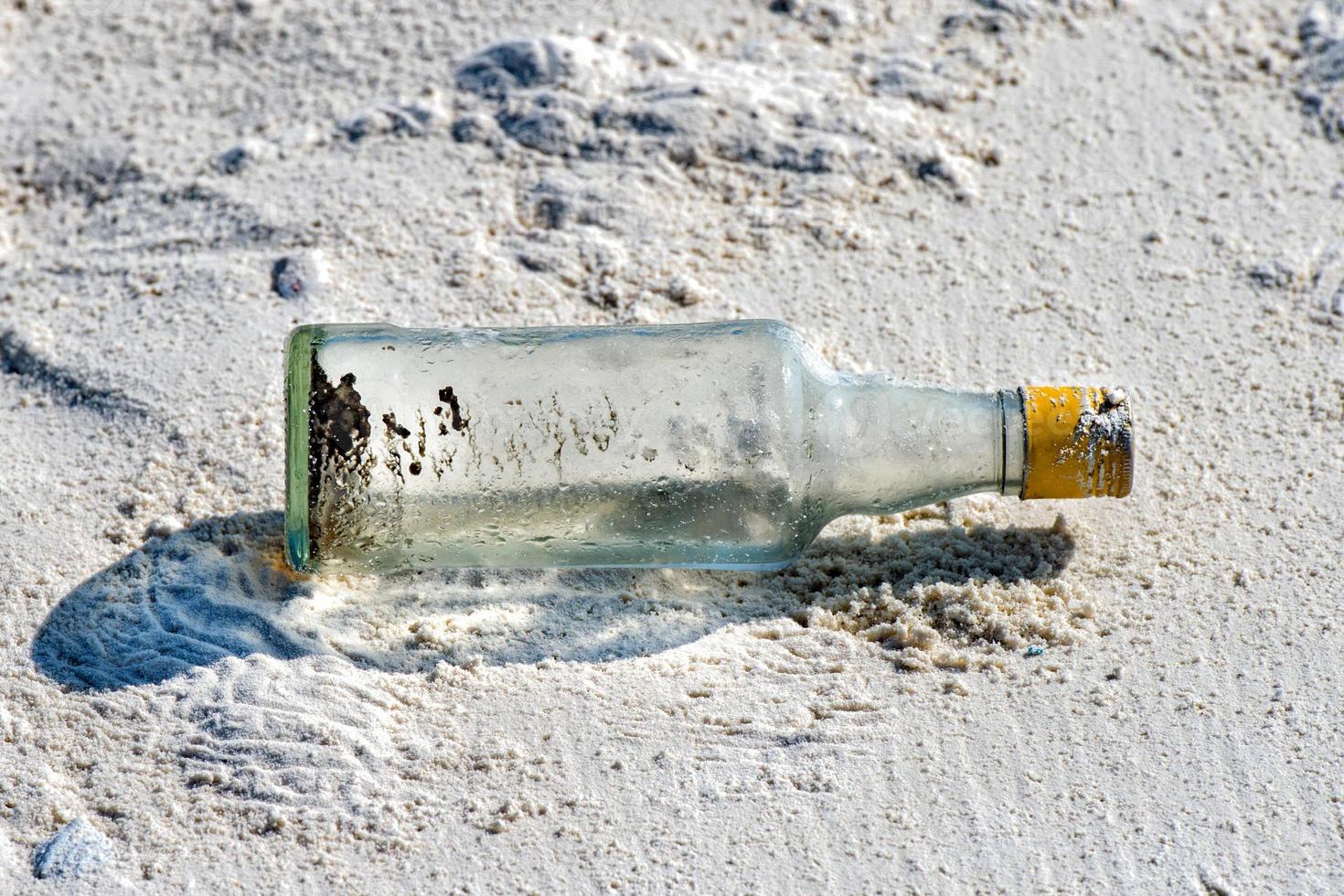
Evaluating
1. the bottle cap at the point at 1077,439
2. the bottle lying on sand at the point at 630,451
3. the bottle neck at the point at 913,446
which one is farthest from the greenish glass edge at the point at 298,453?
the bottle cap at the point at 1077,439

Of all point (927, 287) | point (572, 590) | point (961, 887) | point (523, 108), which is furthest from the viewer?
point (523, 108)

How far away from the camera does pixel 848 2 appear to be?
2.67 meters

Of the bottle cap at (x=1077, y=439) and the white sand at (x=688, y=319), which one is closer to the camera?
the white sand at (x=688, y=319)

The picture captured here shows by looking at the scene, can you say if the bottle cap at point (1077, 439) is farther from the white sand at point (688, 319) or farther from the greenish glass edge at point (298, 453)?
the greenish glass edge at point (298, 453)

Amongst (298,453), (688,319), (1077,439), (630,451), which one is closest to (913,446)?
(1077,439)

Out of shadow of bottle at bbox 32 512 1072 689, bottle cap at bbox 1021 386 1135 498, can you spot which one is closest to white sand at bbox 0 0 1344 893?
shadow of bottle at bbox 32 512 1072 689

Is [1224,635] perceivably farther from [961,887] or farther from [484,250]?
[484,250]

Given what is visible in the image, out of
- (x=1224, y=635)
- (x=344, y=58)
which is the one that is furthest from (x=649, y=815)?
(x=344, y=58)

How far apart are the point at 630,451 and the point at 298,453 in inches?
15.1

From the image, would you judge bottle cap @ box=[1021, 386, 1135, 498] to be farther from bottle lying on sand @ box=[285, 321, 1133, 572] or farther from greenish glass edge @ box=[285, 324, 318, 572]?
greenish glass edge @ box=[285, 324, 318, 572]

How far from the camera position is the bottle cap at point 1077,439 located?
1.71m

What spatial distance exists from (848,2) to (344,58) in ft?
3.07

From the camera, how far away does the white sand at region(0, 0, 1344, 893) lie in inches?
57.6

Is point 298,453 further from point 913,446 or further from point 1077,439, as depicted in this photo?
point 1077,439
